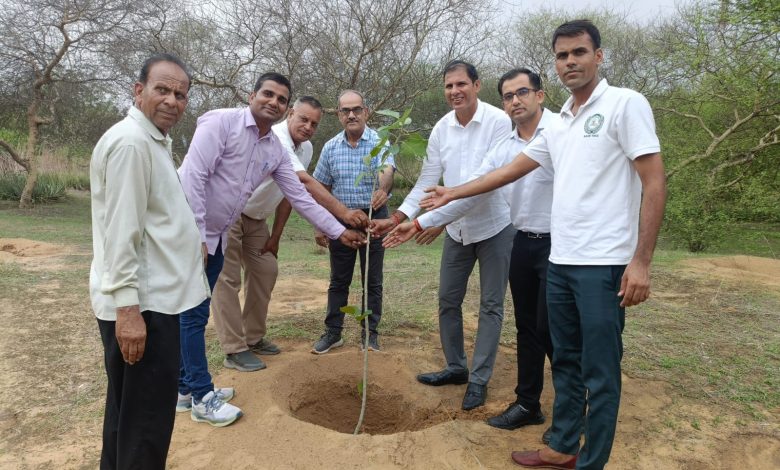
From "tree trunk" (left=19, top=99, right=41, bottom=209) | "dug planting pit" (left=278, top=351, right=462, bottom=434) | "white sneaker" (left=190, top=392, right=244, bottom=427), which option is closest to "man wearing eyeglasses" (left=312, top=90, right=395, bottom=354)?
"dug planting pit" (left=278, top=351, right=462, bottom=434)

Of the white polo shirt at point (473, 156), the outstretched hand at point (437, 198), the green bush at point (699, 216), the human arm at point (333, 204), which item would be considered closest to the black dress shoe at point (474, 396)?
the white polo shirt at point (473, 156)

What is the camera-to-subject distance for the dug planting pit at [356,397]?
11.3 ft

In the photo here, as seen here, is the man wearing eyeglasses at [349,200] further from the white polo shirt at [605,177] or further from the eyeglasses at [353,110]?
the white polo shirt at [605,177]

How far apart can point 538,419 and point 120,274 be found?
2365mm

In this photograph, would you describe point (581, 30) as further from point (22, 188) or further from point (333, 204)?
point (22, 188)

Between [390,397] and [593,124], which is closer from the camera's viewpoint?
[593,124]

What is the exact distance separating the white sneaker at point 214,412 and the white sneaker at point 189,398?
0.06 meters

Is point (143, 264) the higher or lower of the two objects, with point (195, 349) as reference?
higher

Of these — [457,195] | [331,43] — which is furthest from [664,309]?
[331,43]

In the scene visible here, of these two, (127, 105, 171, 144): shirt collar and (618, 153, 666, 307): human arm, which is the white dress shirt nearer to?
(127, 105, 171, 144): shirt collar

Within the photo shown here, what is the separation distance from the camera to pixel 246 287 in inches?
162

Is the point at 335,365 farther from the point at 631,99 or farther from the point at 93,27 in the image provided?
the point at 93,27

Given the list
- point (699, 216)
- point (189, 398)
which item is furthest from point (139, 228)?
point (699, 216)

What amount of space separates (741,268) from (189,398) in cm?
781
